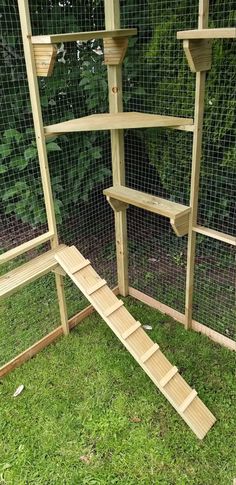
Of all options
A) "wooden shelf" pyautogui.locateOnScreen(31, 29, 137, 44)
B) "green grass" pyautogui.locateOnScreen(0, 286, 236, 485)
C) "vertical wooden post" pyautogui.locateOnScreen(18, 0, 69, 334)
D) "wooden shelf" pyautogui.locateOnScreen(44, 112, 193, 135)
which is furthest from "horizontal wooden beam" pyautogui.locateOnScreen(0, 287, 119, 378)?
"wooden shelf" pyautogui.locateOnScreen(31, 29, 137, 44)

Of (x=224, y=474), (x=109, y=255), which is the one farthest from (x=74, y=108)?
(x=224, y=474)

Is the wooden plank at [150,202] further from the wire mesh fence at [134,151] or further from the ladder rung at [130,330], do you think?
the ladder rung at [130,330]

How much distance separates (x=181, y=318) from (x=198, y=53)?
1.88 m

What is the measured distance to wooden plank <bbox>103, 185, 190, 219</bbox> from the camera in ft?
8.68

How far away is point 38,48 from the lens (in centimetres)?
225

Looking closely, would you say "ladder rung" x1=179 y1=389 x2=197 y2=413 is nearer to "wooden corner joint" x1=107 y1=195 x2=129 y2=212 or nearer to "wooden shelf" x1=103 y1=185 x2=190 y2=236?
"wooden shelf" x1=103 y1=185 x2=190 y2=236

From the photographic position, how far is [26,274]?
2646mm

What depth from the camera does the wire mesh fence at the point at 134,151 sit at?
8.61 ft

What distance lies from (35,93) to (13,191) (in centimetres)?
81

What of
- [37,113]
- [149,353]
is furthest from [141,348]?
[37,113]

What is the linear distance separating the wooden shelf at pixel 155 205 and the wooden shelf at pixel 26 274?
21.4 inches

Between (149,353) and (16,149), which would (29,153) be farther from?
(149,353)

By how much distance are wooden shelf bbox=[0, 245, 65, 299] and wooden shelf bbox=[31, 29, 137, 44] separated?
1.26 m

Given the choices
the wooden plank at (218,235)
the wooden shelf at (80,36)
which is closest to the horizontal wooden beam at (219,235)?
the wooden plank at (218,235)
